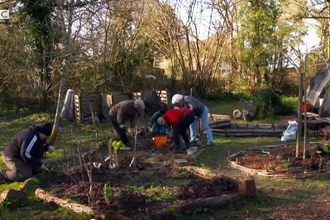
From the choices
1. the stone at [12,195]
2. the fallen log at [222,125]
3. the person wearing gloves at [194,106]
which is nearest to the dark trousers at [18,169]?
the stone at [12,195]

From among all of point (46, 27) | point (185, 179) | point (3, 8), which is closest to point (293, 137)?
point (185, 179)

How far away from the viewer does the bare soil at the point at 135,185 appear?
6.60 m

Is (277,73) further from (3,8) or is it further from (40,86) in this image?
(3,8)

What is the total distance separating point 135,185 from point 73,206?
1.65 m

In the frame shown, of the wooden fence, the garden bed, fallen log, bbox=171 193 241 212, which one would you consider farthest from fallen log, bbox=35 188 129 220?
the wooden fence

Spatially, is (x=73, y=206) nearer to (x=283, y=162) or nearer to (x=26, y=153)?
(x=26, y=153)

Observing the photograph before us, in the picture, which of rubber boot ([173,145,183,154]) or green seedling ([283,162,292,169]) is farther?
rubber boot ([173,145,183,154])

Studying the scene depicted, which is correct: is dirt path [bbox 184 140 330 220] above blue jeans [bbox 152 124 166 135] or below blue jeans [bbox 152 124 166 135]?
below

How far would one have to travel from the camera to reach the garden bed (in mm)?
8402

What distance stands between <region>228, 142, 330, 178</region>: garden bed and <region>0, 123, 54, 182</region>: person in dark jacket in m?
3.63

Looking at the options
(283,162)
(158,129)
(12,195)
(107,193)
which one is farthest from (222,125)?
(12,195)

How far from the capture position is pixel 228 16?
24375 millimetres

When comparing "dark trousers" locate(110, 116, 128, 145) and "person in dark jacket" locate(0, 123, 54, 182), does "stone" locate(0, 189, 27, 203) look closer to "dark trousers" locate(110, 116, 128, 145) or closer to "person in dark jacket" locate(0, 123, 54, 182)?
"person in dark jacket" locate(0, 123, 54, 182)

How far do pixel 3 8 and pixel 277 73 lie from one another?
45.5ft
